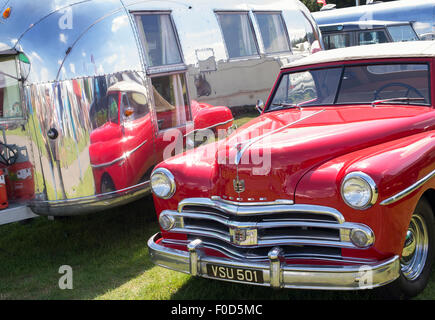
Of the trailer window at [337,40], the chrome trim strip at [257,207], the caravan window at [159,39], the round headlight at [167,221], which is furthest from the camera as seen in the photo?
the trailer window at [337,40]

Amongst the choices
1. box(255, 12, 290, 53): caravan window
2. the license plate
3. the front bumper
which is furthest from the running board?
box(255, 12, 290, 53): caravan window

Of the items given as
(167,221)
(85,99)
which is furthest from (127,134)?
(167,221)

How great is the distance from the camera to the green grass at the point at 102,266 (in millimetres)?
3889

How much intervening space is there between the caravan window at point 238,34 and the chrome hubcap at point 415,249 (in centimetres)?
341

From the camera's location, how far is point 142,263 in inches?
182

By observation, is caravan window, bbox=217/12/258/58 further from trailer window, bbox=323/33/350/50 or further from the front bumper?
trailer window, bbox=323/33/350/50

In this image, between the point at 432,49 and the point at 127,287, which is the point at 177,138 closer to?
the point at 127,287

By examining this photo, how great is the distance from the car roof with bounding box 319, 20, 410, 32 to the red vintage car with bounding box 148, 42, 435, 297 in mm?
9311

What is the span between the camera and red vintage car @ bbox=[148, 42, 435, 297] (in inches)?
119

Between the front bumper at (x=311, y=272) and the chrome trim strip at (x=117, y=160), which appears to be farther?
the chrome trim strip at (x=117, y=160)

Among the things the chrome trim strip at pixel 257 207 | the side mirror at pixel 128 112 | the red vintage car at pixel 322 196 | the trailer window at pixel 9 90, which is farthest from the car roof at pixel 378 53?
the trailer window at pixel 9 90

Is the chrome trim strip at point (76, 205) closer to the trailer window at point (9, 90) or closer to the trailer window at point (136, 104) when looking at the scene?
the trailer window at point (136, 104)

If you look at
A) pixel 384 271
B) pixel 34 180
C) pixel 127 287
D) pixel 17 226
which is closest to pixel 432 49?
pixel 384 271

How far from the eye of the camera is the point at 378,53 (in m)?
4.32
